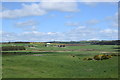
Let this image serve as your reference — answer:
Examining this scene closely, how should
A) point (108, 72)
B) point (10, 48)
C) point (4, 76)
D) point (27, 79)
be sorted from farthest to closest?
point (10, 48), point (108, 72), point (4, 76), point (27, 79)

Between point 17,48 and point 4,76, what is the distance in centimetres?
7216

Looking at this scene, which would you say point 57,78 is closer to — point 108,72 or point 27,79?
point 27,79

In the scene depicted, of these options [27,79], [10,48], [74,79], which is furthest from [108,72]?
[10,48]

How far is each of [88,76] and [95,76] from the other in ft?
Result: 4.10

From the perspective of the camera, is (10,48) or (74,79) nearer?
(74,79)

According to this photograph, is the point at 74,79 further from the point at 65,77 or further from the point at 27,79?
the point at 27,79

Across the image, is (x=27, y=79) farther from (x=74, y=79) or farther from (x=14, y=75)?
(x=74, y=79)

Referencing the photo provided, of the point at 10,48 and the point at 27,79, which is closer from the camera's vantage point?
the point at 27,79

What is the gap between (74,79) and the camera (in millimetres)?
37125

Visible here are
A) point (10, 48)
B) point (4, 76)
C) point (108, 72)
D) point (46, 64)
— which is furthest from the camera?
point (10, 48)

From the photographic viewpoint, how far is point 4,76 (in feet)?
130

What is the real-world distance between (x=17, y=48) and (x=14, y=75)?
7158 cm

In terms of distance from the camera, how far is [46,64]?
53.8 meters

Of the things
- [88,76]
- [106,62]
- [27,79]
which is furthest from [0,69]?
[106,62]
